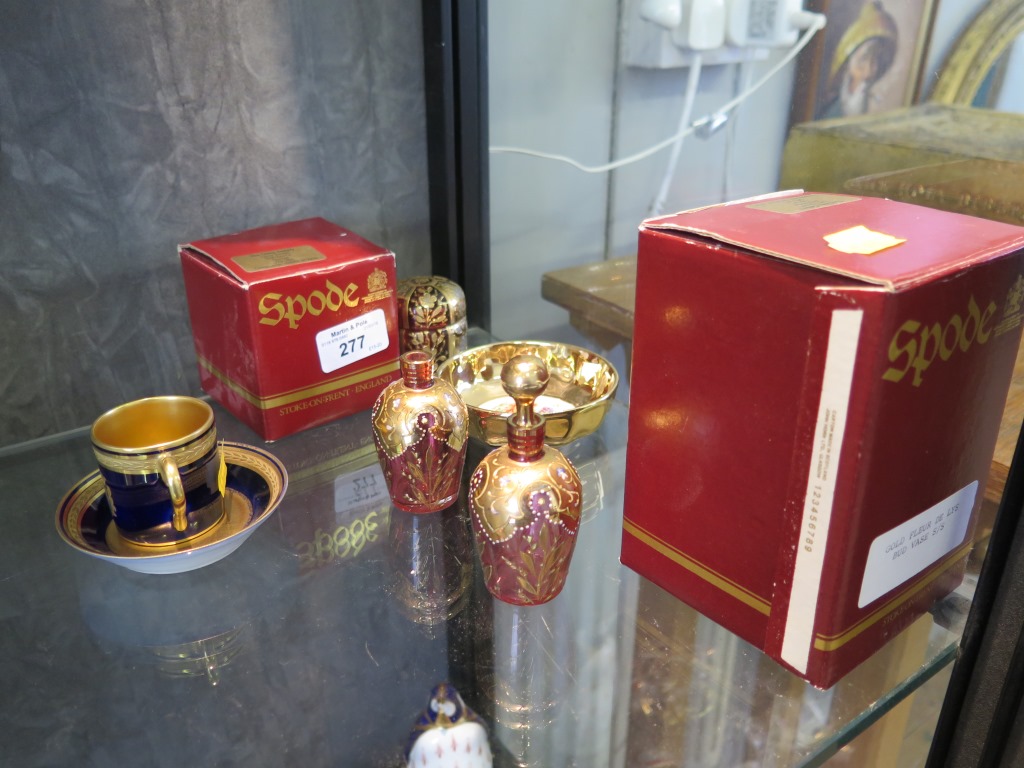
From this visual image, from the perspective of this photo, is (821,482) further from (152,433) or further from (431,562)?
(152,433)

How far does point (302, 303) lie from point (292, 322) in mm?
18

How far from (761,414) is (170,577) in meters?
0.44

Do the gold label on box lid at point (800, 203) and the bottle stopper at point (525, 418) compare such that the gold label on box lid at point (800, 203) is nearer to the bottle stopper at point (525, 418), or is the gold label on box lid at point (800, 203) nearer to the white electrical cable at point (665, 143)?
the bottle stopper at point (525, 418)

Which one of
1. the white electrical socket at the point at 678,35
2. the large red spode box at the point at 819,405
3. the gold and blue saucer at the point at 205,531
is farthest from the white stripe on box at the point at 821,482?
the white electrical socket at the point at 678,35

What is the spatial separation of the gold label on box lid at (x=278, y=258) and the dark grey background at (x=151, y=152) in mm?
119

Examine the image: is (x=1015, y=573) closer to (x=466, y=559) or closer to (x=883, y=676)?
(x=883, y=676)

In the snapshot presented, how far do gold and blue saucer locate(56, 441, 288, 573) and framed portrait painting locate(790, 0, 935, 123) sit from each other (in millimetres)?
569

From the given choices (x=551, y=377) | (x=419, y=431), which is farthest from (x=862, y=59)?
(x=419, y=431)

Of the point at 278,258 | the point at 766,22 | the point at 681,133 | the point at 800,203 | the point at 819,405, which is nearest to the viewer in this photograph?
the point at 819,405

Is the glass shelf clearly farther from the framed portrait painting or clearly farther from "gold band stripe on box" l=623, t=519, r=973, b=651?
the framed portrait painting

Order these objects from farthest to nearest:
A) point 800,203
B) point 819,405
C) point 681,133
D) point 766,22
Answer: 1. point 681,133
2. point 766,22
3. point 800,203
4. point 819,405

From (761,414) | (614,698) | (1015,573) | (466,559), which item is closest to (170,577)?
(466,559)

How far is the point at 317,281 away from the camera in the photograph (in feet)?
2.39

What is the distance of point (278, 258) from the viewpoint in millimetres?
742
